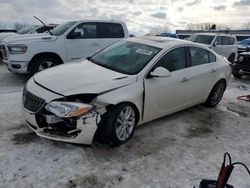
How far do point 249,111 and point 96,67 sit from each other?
400cm

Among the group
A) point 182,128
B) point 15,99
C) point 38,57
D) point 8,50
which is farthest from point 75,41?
point 182,128

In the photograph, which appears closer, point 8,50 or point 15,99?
point 15,99

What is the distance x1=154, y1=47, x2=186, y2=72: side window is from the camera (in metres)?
4.58

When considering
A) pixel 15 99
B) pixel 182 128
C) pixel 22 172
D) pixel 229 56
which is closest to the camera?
pixel 22 172

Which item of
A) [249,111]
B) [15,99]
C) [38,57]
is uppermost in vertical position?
[38,57]

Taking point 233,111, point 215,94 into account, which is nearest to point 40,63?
point 215,94

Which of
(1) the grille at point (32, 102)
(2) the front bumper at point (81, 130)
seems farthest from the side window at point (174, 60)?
(1) the grille at point (32, 102)

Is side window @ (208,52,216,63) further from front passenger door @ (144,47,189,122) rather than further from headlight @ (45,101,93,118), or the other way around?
headlight @ (45,101,93,118)

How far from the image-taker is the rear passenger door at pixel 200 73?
204 inches

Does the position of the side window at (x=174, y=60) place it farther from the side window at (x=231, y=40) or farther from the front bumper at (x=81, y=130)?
the side window at (x=231, y=40)

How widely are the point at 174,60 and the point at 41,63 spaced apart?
4.05 meters

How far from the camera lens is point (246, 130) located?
16.9 feet

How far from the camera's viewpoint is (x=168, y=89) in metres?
4.61

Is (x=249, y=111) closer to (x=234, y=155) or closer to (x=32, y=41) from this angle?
(x=234, y=155)
